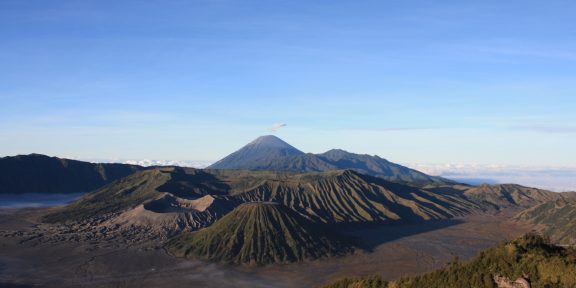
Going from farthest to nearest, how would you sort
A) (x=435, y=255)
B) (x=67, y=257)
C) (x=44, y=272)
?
1. (x=435, y=255)
2. (x=67, y=257)
3. (x=44, y=272)

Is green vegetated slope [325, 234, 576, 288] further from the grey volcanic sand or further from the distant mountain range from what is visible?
the distant mountain range

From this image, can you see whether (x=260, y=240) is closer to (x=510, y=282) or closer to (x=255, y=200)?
(x=255, y=200)

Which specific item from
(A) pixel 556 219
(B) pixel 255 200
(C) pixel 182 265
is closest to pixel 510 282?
(C) pixel 182 265

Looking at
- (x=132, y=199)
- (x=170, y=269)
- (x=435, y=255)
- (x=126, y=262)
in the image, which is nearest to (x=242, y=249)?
(x=170, y=269)

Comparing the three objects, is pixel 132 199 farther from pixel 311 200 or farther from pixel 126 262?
pixel 126 262

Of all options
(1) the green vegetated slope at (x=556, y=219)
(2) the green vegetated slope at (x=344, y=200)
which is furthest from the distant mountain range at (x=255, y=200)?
(1) the green vegetated slope at (x=556, y=219)

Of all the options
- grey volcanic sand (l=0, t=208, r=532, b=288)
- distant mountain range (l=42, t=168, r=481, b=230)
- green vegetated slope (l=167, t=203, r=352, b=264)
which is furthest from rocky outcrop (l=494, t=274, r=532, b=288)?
distant mountain range (l=42, t=168, r=481, b=230)

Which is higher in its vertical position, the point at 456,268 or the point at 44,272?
the point at 456,268
